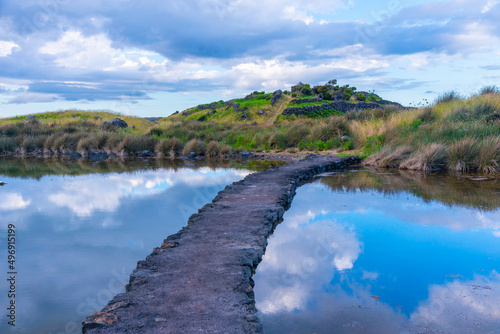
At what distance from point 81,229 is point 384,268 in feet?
14.0

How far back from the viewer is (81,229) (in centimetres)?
574

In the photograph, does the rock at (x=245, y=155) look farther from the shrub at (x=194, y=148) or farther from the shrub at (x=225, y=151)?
the shrub at (x=194, y=148)

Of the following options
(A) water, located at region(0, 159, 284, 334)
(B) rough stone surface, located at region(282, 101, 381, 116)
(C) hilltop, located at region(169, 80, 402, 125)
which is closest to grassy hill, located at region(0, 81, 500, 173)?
(A) water, located at region(0, 159, 284, 334)

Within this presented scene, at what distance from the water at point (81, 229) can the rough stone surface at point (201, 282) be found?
1.33 ft

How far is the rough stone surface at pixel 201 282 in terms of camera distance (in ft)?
8.82

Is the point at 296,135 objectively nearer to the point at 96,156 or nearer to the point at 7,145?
the point at 96,156

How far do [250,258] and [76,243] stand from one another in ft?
8.42

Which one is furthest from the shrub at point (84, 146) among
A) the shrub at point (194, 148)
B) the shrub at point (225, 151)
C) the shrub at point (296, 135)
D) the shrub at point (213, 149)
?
the shrub at point (296, 135)

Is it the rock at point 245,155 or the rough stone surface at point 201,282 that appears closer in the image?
the rough stone surface at point 201,282

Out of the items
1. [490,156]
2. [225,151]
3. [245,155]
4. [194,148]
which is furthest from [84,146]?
[490,156]

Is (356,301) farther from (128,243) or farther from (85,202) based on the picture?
(85,202)

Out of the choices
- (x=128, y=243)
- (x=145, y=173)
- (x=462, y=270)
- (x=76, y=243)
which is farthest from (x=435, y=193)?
(x=145, y=173)

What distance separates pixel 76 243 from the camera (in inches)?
200

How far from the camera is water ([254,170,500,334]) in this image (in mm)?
3018
